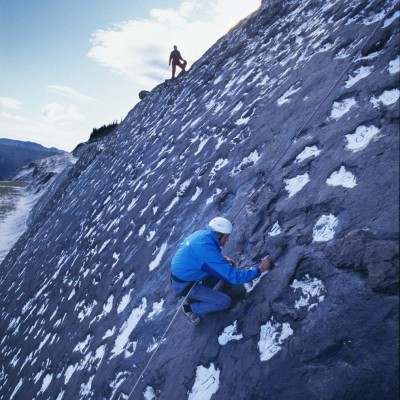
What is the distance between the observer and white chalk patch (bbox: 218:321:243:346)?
10.1 feet

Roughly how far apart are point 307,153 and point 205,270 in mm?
1894

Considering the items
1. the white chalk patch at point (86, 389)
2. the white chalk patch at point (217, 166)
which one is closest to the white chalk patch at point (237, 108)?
the white chalk patch at point (217, 166)

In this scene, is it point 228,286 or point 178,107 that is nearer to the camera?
point 228,286

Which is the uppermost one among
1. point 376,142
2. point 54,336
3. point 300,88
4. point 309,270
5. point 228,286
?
point 300,88

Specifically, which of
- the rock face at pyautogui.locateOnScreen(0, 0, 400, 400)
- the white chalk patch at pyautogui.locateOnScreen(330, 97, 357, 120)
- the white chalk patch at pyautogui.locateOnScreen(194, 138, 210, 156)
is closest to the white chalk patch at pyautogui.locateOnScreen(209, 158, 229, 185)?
the rock face at pyautogui.locateOnScreen(0, 0, 400, 400)

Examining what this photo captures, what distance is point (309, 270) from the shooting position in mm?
2783

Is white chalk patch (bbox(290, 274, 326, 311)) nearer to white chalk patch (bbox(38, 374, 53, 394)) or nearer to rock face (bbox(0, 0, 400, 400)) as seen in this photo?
rock face (bbox(0, 0, 400, 400))

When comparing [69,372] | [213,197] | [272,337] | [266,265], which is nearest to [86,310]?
[69,372]

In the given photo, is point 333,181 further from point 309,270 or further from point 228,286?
point 228,286

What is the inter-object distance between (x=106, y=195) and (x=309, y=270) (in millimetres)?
8718

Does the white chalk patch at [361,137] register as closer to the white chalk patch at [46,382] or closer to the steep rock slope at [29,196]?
the white chalk patch at [46,382]

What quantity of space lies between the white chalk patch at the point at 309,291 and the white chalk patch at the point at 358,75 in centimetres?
265

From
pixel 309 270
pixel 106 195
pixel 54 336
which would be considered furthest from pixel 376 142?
pixel 106 195

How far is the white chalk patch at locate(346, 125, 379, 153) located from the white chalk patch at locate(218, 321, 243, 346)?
7.14 ft
